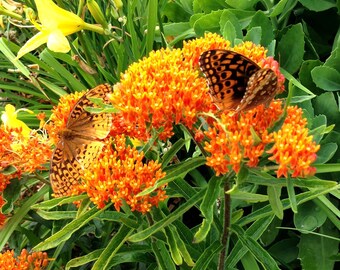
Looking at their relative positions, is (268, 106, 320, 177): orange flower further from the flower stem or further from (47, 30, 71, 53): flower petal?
(47, 30, 71, 53): flower petal

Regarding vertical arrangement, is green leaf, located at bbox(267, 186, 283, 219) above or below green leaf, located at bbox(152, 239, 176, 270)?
above

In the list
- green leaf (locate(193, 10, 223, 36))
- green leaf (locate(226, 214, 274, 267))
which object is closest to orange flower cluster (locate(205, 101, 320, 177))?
green leaf (locate(226, 214, 274, 267))

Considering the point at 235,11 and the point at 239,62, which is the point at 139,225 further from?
the point at 235,11

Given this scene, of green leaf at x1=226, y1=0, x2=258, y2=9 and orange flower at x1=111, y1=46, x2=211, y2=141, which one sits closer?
orange flower at x1=111, y1=46, x2=211, y2=141

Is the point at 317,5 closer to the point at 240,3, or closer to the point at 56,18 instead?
the point at 240,3

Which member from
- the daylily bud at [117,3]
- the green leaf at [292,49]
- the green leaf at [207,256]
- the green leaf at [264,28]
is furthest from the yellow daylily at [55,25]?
the green leaf at [207,256]

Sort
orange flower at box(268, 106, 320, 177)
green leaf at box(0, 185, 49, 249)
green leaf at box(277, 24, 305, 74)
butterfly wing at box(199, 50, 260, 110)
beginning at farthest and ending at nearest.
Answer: green leaf at box(277, 24, 305, 74), green leaf at box(0, 185, 49, 249), butterfly wing at box(199, 50, 260, 110), orange flower at box(268, 106, 320, 177)

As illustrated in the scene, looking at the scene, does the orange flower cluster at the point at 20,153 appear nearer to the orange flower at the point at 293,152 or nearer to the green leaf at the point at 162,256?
the green leaf at the point at 162,256
